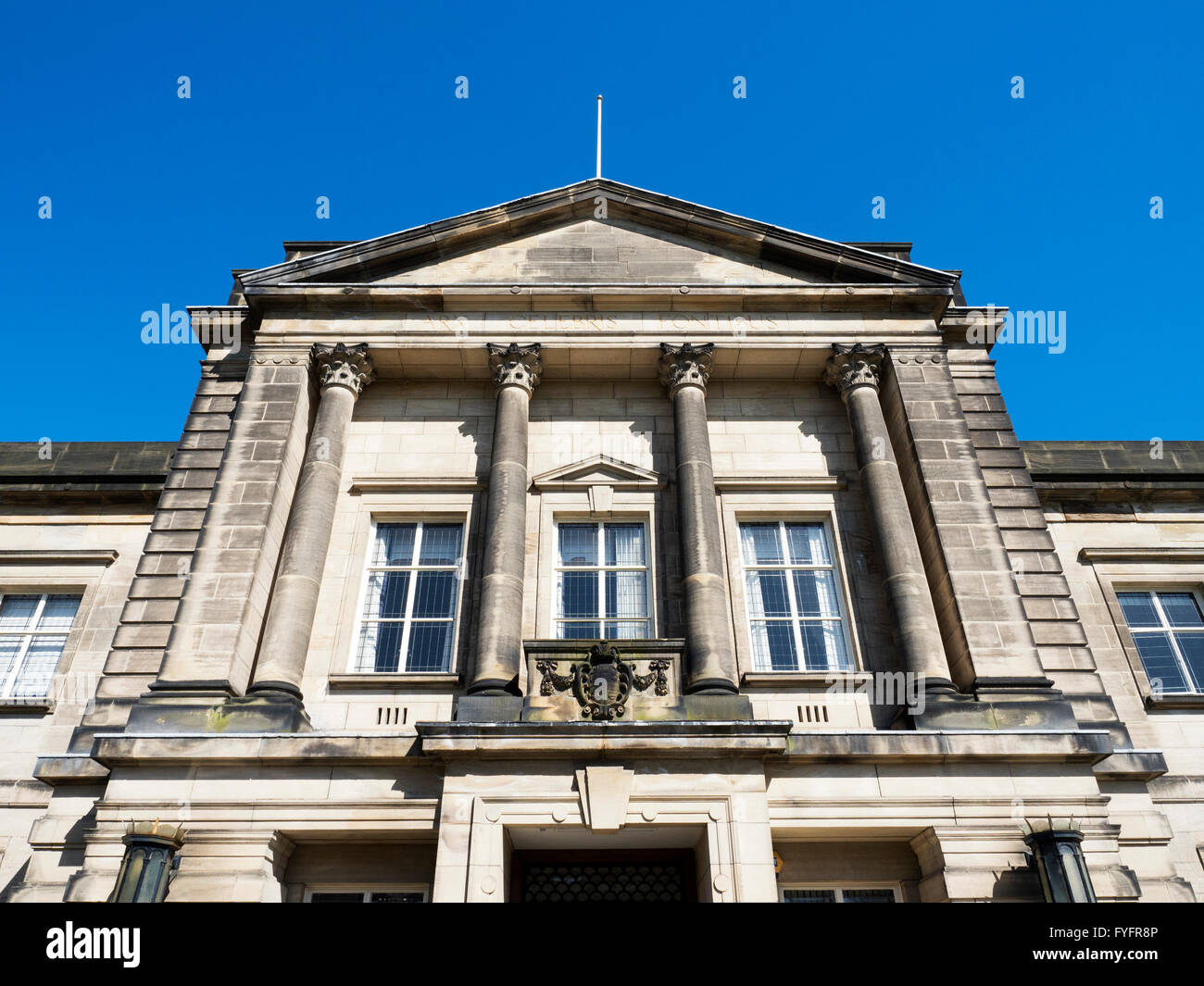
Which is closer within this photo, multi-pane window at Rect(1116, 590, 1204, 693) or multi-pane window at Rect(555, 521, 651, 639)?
multi-pane window at Rect(555, 521, 651, 639)

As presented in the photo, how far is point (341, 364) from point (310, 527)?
11.3 feet

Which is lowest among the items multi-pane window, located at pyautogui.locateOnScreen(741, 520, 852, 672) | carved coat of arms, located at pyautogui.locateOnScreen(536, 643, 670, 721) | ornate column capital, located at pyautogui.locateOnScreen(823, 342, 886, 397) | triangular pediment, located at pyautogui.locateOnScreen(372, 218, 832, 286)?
carved coat of arms, located at pyautogui.locateOnScreen(536, 643, 670, 721)

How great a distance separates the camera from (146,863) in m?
10.7

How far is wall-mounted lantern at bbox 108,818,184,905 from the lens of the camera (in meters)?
10.5

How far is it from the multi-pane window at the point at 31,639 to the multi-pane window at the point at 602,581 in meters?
8.76

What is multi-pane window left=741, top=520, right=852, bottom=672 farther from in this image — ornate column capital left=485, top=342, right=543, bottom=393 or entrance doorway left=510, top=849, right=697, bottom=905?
ornate column capital left=485, top=342, right=543, bottom=393

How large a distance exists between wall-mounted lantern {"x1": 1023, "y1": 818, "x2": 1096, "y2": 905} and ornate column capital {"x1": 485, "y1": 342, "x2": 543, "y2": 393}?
33.8 ft

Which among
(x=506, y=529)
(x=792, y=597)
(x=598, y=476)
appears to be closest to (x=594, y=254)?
(x=598, y=476)

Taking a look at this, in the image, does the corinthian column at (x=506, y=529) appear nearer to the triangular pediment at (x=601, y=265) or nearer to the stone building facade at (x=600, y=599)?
the stone building facade at (x=600, y=599)

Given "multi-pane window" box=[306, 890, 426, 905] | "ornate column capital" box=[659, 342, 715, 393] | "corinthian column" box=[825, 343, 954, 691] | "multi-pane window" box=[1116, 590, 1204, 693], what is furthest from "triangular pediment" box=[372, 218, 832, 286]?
"multi-pane window" box=[306, 890, 426, 905]

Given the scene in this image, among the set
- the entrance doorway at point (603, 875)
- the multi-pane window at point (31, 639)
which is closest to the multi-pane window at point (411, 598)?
the entrance doorway at point (603, 875)

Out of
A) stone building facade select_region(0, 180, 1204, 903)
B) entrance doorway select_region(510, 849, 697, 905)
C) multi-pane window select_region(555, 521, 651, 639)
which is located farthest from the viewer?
multi-pane window select_region(555, 521, 651, 639)

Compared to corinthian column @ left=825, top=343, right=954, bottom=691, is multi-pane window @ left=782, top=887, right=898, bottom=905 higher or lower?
lower
